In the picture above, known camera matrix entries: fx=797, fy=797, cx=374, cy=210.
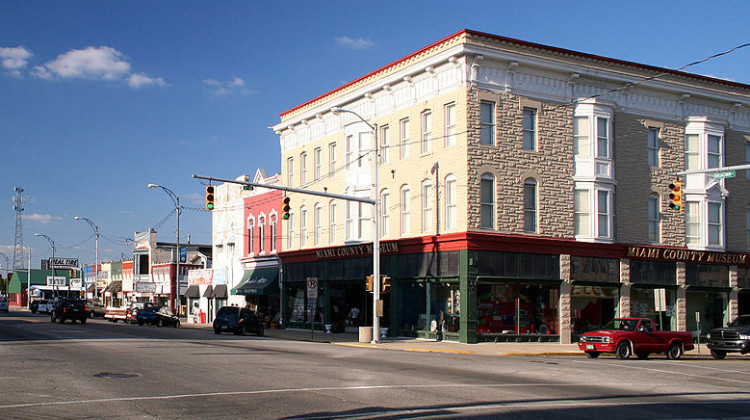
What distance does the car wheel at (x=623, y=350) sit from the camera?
1088 inches

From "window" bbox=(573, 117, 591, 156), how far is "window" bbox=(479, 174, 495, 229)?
16.8ft

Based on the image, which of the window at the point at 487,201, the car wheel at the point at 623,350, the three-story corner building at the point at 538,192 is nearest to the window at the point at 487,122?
the three-story corner building at the point at 538,192

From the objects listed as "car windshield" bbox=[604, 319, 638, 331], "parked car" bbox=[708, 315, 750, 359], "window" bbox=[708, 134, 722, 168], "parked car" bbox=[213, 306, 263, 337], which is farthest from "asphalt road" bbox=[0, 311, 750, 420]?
"window" bbox=[708, 134, 722, 168]

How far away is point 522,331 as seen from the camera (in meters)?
36.0

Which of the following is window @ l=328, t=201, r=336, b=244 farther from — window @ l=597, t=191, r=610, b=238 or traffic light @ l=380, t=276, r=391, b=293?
window @ l=597, t=191, r=610, b=238

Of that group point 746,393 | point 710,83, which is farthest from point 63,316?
point 746,393

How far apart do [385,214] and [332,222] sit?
5.95m

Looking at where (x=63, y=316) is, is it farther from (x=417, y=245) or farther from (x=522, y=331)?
(x=522, y=331)

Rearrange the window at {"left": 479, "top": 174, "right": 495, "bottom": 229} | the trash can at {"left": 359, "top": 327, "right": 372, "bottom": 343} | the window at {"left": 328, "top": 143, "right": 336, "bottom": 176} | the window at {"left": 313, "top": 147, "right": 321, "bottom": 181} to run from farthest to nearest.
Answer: the window at {"left": 313, "top": 147, "right": 321, "bottom": 181}
the window at {"left": 328, "top": 143, "right": 336, "bottom": 176}
the trash can at {"left": 359, "top": 327, "right": 372, "bottom": 343}
the window at {"left": 479, "top": 174, "right": 495, "bottom": 229}

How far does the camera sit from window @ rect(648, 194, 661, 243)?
39.8 meters

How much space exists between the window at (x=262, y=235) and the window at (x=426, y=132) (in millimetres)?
19165

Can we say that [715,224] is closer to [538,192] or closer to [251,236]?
[538,192]

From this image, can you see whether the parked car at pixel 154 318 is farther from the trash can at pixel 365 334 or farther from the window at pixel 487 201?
the window at pixel 487 201

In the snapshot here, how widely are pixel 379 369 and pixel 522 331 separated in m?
16.8
